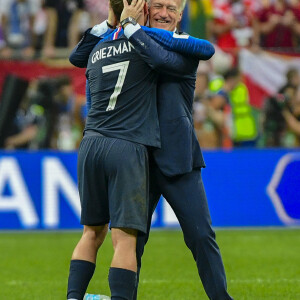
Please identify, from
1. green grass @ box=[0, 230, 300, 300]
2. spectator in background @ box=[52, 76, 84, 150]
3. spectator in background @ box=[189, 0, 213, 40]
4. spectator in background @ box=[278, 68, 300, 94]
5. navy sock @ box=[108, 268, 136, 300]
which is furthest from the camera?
spectator in background @ box=[189, 0, 213, 40]

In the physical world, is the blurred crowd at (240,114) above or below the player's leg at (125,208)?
below

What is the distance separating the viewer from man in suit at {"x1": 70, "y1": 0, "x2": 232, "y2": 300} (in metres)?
5.20

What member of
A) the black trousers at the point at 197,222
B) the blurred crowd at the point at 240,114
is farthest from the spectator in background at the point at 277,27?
the black trousers at the point at 197,222

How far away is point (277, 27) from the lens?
547 inches

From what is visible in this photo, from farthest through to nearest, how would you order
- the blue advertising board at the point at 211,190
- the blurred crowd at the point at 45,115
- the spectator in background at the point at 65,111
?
the spectator in background at the point at 65,111, the blurred crowd at the point at 45,115, the blue advertising board at the point at 211,190

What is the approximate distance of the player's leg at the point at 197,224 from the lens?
5.23 metres

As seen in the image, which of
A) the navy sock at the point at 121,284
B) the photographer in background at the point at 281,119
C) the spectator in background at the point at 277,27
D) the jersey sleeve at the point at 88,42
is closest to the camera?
the navy sock at the point at 121,284

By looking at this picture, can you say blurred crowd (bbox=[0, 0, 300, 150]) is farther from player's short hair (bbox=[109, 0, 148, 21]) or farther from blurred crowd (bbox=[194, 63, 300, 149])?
player's short hair (bbox=[109, 0, 148, 21])

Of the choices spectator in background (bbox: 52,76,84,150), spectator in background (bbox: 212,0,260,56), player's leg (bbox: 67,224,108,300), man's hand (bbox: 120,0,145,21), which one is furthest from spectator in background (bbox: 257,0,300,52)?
player's leg (bbox: 67,224,108,300)

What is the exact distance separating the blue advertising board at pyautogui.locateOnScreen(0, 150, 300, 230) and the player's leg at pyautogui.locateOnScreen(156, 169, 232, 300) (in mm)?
5983

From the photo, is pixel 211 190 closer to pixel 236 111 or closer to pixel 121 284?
pixel 236 111

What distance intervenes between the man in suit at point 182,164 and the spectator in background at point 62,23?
826 cm

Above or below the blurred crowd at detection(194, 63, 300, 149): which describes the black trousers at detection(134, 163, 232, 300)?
above

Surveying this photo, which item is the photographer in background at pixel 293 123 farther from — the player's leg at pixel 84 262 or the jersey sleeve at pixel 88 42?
the player's leg at pixel 84 262
